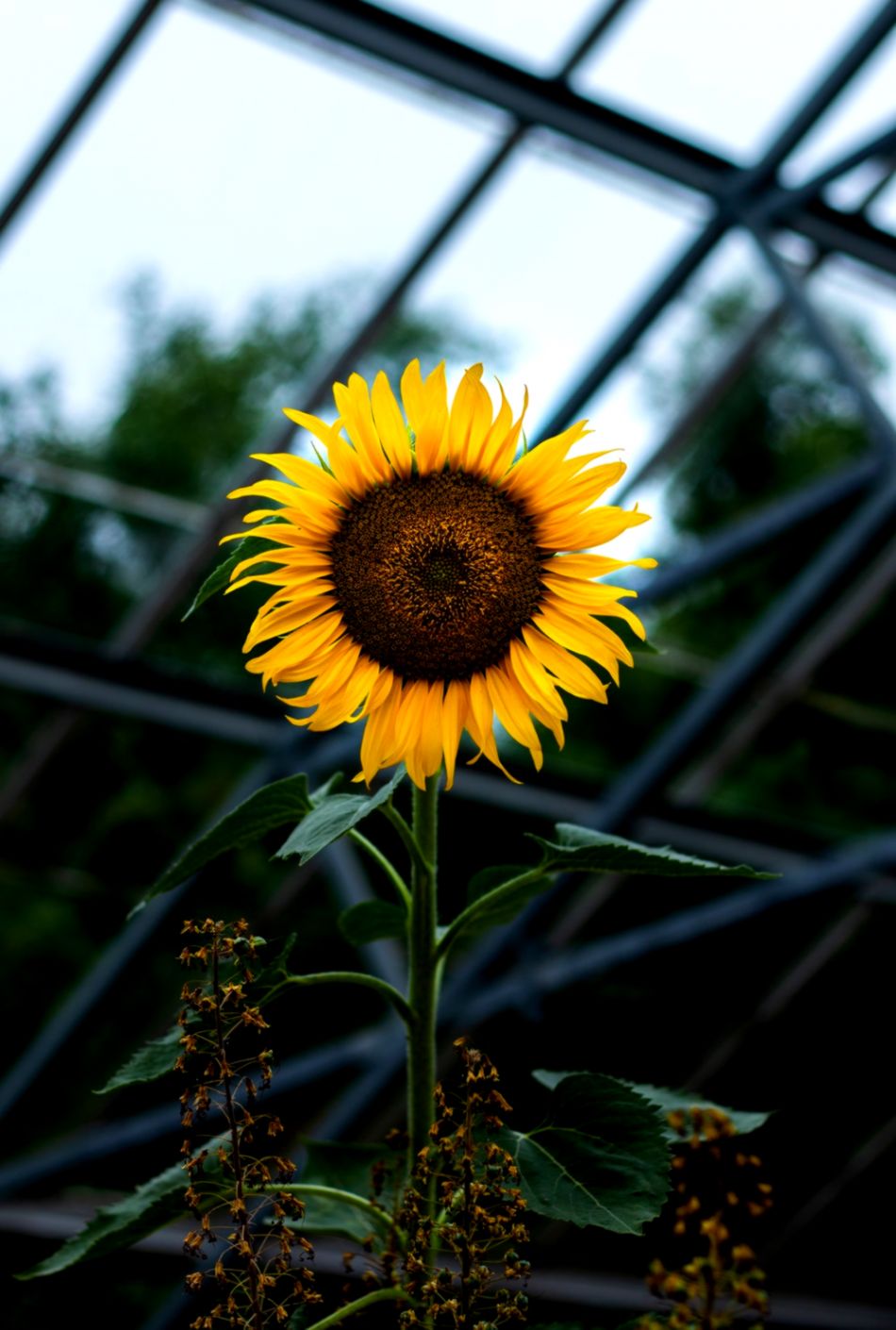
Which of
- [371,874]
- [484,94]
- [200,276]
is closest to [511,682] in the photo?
[484,94]

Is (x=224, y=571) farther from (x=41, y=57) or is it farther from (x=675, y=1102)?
(x=41, y=57)

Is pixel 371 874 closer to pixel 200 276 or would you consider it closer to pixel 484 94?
pixel 200 276

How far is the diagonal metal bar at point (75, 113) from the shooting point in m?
2.49

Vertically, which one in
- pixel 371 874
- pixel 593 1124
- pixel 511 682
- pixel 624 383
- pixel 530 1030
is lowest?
pixel 593 1124

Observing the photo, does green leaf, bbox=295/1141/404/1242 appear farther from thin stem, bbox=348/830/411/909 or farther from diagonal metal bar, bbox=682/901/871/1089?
diagonal metal bar, bbox=682/901/871/1089

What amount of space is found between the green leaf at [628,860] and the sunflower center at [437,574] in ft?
0.33

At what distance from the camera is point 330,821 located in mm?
571

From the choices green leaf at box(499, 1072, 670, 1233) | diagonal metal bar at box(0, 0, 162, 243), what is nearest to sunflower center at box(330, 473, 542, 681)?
green leaf at box(499, 1072, 670, 1233)

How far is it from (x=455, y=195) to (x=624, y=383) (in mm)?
649

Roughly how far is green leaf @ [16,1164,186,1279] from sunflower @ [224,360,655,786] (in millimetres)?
216

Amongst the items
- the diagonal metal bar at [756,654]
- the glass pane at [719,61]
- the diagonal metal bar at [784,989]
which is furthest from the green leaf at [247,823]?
the diagonal metal bar at [784,989]

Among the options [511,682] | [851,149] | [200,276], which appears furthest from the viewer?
[200,276]

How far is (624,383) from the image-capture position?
127 inches

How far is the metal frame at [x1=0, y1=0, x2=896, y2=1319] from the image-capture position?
2.59 metres
